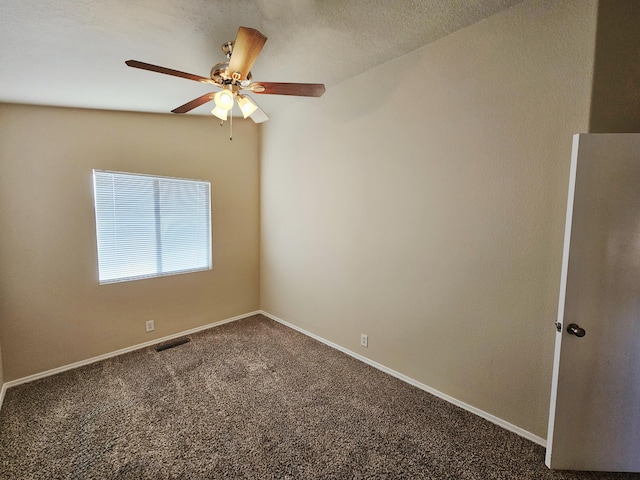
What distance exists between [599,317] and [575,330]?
5.8 inches

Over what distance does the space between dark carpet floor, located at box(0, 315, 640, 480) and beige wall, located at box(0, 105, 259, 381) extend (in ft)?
1.19

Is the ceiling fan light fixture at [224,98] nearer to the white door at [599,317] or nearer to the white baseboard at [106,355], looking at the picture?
the white door at [599,317]

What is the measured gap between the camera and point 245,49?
1521 millimetres

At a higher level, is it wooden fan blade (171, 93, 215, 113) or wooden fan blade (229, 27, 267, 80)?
wooden fan blade (229, 27, 267, 80)

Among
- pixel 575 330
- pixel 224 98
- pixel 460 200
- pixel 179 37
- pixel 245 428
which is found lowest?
pixel 245 428

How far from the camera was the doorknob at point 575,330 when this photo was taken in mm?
1584

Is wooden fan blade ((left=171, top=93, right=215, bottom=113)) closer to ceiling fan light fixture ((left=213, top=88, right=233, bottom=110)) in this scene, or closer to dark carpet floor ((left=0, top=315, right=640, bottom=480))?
ceiling fan light fixture ((left=213, top=88, right=233, bottom=110))

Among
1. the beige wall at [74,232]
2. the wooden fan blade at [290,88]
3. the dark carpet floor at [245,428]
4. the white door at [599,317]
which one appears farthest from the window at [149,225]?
the white door at [599,317]

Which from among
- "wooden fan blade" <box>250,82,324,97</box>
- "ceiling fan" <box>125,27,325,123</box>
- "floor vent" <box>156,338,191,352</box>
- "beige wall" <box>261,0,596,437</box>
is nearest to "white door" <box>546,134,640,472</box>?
"beige wall" <box>261,0,596,437</box>

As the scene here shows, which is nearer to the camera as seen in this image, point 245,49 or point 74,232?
point 245,49

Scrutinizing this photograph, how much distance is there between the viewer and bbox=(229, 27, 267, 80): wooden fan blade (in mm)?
1405

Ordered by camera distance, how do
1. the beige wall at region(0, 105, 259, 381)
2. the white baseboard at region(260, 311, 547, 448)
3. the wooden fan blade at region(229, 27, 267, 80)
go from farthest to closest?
the beige wall at region(0, 105, 259, 381)
the white baseboard at region(260, 311, 547, 448)
the wooden fan blade at region(229, 27, 267, 80)

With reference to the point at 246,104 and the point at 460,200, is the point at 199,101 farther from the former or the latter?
the point at 460,200

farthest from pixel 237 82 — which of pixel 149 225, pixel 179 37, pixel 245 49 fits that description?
pixel 149 225
